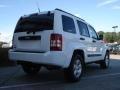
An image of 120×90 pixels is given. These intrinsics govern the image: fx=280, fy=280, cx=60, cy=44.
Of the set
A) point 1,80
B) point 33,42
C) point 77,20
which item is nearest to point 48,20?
point 33,42

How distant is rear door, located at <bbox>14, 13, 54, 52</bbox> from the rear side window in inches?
18.2

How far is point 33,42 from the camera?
8.12 m

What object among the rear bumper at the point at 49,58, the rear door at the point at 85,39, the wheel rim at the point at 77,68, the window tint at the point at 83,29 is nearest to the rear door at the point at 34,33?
the rear bumper at the point at 49,58

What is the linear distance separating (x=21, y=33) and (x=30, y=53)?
2.96 ft

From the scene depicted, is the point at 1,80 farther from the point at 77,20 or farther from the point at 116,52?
the point at 116,52

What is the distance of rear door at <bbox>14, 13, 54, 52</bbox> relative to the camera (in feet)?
25.8

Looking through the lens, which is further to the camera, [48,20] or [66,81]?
[66,81]

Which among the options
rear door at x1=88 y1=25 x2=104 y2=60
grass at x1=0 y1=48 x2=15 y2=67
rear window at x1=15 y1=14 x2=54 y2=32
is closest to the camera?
rear window at x1=15 y1=14 x2=54 y2=32

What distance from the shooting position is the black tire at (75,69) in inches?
332

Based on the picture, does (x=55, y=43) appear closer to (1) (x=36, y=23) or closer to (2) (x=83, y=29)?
(1) (x=36, y=23)

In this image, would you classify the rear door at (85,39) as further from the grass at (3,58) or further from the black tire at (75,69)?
the grass at (3,58)

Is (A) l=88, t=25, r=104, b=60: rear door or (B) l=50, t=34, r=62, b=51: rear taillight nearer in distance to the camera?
(B) l=50, t=34, r=62, b=51: rear taillight

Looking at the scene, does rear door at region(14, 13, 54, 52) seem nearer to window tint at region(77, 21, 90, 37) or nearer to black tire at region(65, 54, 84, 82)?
black tire at region(65, 54, 84, 82)

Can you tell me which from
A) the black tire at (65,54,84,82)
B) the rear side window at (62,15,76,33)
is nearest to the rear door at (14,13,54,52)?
the rear side window at (62,15,76,33)
